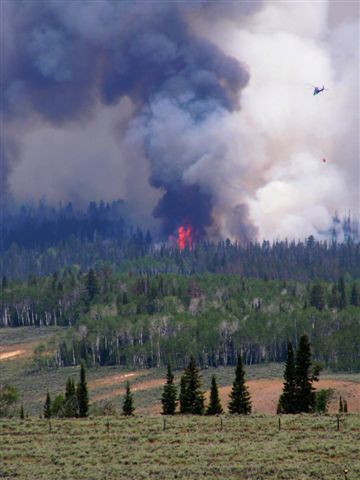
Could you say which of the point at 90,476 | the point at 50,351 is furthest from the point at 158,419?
the point at 50,351

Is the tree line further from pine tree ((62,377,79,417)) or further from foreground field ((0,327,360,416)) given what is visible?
foreground field ((0,327,360,416))

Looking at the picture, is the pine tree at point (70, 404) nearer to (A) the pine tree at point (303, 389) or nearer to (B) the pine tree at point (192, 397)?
(B) the pine tree at point (192, 397)

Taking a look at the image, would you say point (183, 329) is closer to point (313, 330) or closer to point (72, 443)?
point (313, 330)

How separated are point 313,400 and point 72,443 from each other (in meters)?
29.8

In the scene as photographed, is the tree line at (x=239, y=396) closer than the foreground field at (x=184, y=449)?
No

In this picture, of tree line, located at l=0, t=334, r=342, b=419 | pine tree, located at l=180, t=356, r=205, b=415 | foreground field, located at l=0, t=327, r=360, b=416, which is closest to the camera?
tree line, located at l=0, t=334, r=342, b=419

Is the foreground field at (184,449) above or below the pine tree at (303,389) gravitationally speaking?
below

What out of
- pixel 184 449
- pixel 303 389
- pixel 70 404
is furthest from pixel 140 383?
pixel 184 449

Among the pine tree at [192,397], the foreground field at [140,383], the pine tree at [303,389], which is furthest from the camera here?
the foreground field at [140,383]

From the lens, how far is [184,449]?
174 feet

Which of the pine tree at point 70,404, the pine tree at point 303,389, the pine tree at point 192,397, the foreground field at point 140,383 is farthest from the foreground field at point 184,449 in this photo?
the foreground field at point 140,383

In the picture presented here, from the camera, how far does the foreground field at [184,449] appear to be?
4734cm

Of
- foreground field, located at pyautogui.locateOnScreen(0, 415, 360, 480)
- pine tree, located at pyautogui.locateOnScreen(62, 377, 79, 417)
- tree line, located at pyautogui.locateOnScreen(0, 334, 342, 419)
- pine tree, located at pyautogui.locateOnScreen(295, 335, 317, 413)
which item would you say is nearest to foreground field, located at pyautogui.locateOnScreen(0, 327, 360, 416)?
pine tree, located at pyautogui.locateOnScreen(62, 377, 79, 417)

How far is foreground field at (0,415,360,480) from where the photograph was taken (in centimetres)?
4734
